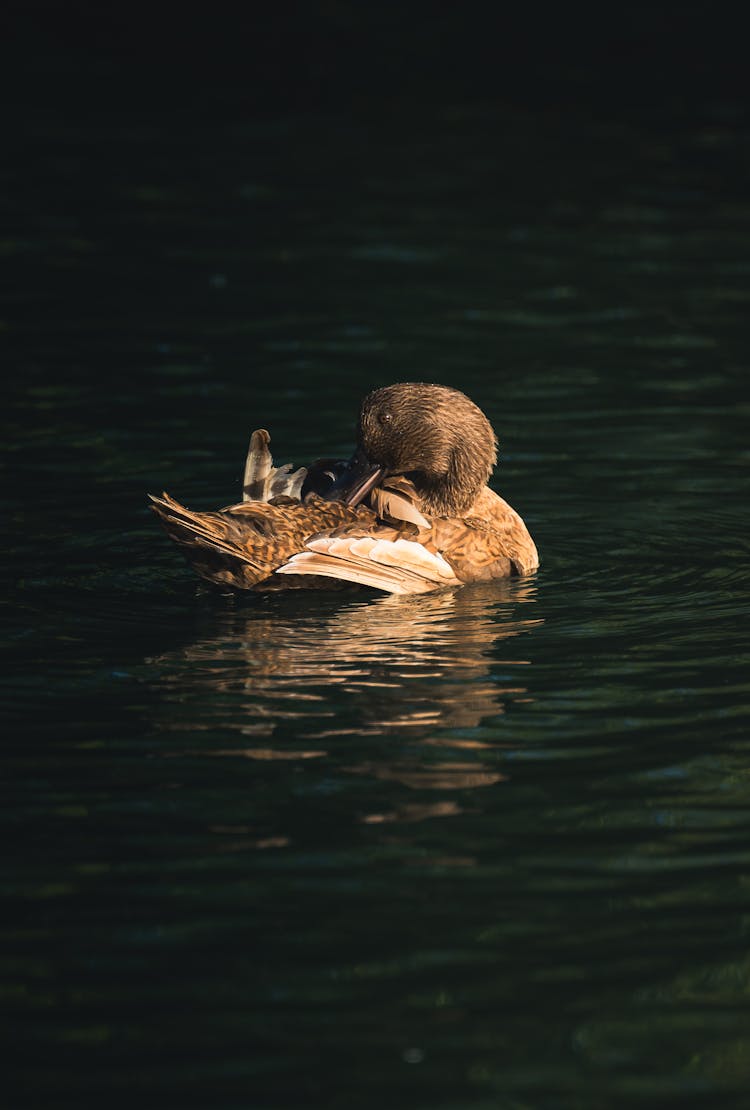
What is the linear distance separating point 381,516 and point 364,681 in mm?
1567

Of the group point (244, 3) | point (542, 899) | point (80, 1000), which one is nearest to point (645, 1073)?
point (542, 899)

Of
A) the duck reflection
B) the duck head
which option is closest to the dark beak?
the duck head

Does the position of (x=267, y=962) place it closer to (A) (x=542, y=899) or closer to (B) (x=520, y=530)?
(A) (x=542, y=899)

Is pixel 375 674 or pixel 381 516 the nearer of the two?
pixel 375 674

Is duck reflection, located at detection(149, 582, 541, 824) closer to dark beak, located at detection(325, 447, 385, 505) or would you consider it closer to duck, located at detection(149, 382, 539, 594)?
duck, located at detection(149, 382, 539, 594)

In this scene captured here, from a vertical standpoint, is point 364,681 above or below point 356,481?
below

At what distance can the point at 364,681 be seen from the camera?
802cm

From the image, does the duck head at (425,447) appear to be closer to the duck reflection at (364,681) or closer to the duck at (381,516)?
the duck at (381,516)

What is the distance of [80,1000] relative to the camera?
18.1 ft

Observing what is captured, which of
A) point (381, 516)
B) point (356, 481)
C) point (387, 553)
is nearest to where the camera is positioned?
point (387, 553)

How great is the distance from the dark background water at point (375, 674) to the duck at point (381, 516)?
0.56 ft

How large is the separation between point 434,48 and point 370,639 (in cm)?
1987

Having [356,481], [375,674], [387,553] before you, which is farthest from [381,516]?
[375,674]

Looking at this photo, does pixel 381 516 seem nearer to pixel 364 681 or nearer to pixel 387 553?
pixel 387 553
